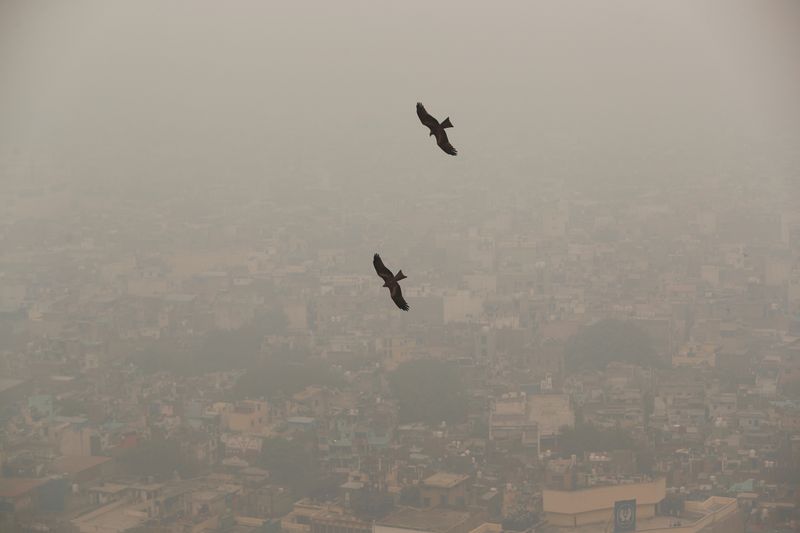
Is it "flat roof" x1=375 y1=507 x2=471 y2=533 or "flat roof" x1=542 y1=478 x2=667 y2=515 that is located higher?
"flat roof" x1=542 y1=478 x2=667 y2=515

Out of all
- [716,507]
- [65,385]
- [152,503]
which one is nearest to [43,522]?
[152,503]

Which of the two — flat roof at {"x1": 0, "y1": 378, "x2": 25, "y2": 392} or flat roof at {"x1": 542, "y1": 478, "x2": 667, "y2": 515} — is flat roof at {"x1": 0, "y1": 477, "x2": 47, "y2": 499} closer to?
flat roof at {"x1": 0, "y1": 378, "x2": 25, "y2": 392}

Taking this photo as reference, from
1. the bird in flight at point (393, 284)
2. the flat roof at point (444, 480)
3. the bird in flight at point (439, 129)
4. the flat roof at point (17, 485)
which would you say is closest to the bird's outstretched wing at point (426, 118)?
the bird in flight at point (439, 129)

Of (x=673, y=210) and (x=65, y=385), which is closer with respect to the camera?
(x=65, y=385)

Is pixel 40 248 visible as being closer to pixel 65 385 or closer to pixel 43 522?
pixel 65 385

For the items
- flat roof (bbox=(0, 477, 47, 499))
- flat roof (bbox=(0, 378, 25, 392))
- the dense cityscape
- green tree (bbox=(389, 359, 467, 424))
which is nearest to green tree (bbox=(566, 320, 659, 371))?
the dense cityscape
